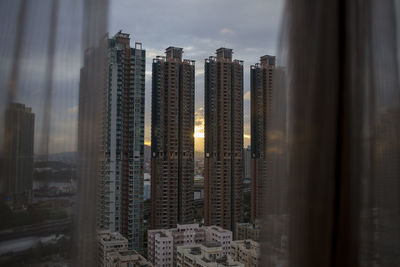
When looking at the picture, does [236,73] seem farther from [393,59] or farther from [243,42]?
[393,59]

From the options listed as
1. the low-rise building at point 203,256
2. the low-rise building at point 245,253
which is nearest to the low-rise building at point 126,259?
the low-rise building at point 203,256

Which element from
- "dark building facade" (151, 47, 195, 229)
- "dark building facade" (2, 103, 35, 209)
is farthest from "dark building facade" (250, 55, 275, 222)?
"dark building facade" (2, 103, 35, 209)

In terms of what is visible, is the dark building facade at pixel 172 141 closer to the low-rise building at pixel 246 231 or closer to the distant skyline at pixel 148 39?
the distant skyline at pixel 148 39

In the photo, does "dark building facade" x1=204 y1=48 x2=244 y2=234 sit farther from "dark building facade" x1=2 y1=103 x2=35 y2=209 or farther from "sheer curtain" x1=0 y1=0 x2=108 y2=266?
"dark building facade" x1=2 y1=103 x2=35 y2=209

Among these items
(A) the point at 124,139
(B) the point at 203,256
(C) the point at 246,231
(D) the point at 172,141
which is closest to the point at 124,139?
(A) the point at 124,139

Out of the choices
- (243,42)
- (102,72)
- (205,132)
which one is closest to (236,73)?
(243,42)

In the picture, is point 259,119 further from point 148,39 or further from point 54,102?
point 54,102

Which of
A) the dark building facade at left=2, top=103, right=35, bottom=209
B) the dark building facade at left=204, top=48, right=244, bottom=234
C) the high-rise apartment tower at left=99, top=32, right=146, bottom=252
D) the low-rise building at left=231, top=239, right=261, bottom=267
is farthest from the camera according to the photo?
the dark building facade at left=204, top=48, right=244, bottom=234

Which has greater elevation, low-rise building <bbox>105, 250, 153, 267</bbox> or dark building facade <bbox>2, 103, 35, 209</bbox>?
dark building facade <bbox>2, 103, 35, 209</bbox>
